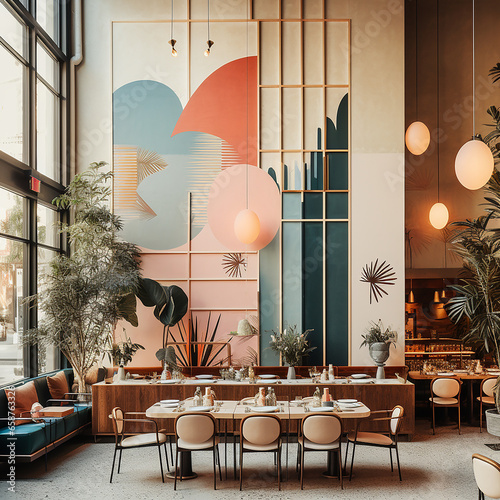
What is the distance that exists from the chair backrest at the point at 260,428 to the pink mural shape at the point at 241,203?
4067 millimetres

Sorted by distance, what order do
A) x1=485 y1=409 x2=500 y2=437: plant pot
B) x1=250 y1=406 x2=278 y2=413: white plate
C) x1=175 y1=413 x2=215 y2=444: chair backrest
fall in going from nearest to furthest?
x1=175 y1=413 x2=215 y2=444: chair backrest
x1=250 y1=406 x2=278 y2=413: white plate
x1=485 y1=409 x2=500 y2=437: plant pot

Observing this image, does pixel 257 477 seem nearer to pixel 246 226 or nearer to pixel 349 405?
pixel 349 405

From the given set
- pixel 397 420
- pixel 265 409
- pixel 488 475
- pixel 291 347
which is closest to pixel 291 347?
pixel 291 347

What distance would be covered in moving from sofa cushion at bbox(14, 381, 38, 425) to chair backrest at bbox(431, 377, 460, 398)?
19.0 feet

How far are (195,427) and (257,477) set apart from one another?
1015 mm

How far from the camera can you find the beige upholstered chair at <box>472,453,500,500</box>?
13.3 ft

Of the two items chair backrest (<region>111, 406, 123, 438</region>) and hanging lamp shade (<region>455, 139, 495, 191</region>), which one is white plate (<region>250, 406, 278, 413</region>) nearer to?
chair backrest (<region>111, 406, 123, 438</region>)

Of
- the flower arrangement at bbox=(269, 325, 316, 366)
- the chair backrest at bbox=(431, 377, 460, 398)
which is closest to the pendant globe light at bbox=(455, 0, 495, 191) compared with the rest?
the chair backrest at bbox=(431, 377, 460, 398)

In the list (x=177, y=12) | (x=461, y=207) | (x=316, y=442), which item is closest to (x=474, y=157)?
(x=316, y=442)

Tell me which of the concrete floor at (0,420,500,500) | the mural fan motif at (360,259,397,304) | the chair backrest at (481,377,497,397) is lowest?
the concrete floor at (0,420,500,500)

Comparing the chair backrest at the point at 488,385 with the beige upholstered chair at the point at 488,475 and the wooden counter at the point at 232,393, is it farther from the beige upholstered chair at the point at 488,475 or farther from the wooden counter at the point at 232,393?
the beige upholstered chair at the point at 488,475

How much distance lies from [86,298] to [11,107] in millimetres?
2933

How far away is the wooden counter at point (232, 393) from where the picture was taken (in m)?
7.88

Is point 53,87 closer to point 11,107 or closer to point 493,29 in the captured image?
point 11,107
